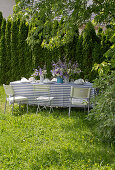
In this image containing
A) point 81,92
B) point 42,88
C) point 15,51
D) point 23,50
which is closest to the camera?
point 81,92

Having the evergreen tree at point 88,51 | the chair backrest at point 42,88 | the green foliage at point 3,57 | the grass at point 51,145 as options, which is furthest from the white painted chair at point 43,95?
the green foliage at point 3,57

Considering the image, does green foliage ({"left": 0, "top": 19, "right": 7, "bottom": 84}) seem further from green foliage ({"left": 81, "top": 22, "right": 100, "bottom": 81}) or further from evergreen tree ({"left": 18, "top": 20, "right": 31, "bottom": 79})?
green foliage ({"left": 81, "top": 22, "right": 100, "bottom": 81})

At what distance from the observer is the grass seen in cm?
348

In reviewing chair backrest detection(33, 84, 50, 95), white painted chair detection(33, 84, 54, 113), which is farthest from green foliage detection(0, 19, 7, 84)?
chair backrest detection(33, 84, 50, 95)

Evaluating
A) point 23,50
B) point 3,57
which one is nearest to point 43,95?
point 23,50

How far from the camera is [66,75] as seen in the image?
6.95 m

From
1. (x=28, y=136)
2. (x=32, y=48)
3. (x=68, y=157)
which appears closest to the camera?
(x=68, y=157)

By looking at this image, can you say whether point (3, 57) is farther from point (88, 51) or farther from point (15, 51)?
point (88, 51)

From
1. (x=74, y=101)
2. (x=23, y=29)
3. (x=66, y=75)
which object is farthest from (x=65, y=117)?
(x=23, y=29)

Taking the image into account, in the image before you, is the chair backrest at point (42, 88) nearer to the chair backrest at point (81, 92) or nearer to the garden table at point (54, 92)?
the garden table at point (54, 92)

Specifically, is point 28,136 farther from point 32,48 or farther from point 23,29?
point 23,29

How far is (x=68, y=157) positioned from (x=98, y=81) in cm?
190

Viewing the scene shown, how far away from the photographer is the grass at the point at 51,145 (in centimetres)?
348

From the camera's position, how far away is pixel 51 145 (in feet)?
13.6
